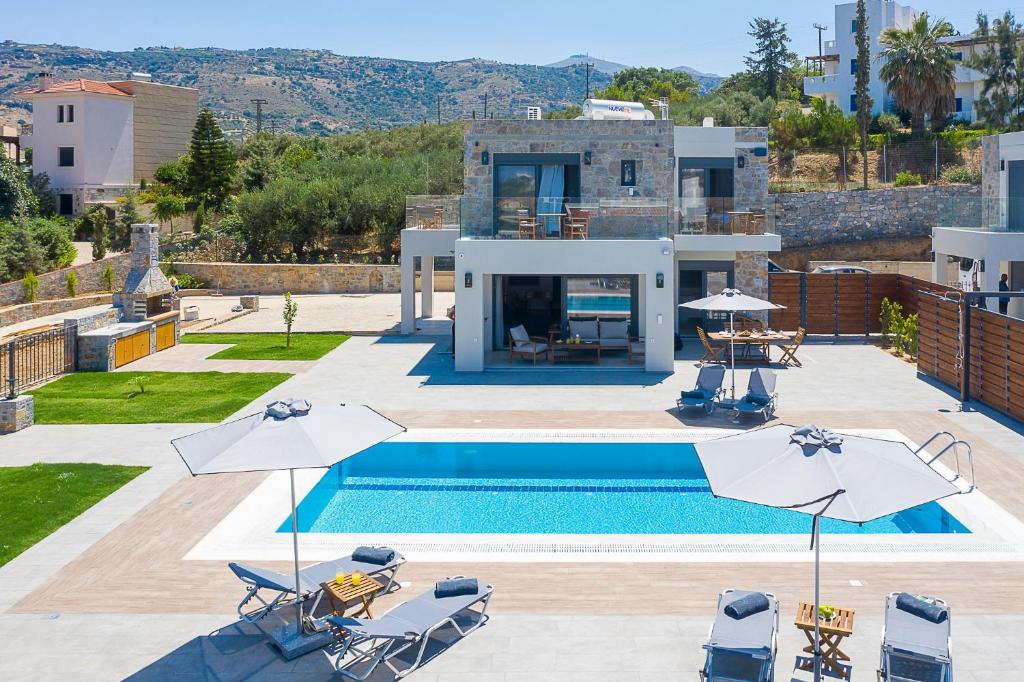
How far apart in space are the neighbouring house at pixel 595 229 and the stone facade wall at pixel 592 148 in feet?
0.08

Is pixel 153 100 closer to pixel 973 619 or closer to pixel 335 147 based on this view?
pixel 335 147

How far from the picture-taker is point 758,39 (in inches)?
3041

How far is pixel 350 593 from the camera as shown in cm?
937

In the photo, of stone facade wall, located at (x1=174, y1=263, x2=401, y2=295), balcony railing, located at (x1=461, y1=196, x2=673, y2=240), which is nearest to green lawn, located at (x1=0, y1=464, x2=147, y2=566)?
balcony railing, located at (x1=461, y1=196, x2=673, y2=240)

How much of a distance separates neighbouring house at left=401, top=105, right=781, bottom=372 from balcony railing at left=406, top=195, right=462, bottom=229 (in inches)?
1.3

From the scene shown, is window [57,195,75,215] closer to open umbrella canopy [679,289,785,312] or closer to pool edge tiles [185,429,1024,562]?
open umbrella canopy [679,289,785,312]

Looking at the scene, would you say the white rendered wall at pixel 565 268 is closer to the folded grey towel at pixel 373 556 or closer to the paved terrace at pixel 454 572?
the paved terrace at pixel 454 572

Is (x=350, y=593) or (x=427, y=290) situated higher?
(x=427, y=290)

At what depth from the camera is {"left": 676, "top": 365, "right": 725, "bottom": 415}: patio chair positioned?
59.8 ft

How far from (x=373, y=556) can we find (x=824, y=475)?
4.58m

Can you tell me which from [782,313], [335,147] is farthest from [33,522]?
[335,147]

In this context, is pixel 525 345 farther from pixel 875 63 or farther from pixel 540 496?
pixel 875 63

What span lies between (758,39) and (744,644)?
7544 centimetres

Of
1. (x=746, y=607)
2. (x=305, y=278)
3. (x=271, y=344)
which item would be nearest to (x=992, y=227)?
(x=271, y=344)
